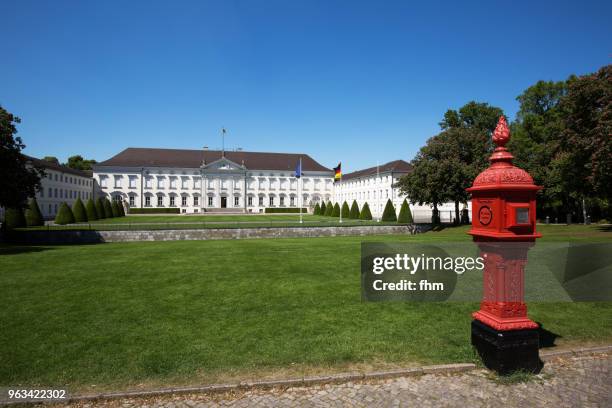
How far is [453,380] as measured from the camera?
465 centimetres

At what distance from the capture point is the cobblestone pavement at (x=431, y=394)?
162 inches

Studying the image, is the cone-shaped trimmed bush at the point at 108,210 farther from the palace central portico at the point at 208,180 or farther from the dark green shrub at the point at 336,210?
the dark green shrub at the point at 336,210

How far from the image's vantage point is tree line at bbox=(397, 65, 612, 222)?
22.0m

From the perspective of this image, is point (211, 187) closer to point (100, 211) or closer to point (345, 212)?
point (100, 211)

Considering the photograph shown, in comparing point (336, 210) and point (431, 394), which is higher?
point (336, 210)

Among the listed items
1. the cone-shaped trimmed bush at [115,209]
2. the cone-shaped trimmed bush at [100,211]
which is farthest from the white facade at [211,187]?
the cone-shaped trimmed bush at [100,211]

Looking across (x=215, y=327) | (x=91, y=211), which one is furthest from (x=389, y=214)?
(x=91, y=211)

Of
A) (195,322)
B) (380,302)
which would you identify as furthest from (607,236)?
(195,322)

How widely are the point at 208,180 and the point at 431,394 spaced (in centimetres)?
7881

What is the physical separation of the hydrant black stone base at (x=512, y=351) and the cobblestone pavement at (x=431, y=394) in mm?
172

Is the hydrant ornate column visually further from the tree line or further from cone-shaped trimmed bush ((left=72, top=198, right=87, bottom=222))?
cone-shaped trimmed bush ((left=72, top=198, right=87, bottom=222))

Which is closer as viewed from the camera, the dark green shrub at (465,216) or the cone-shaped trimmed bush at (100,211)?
the dark green shrub at (465,216)

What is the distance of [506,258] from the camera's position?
15.8 feet

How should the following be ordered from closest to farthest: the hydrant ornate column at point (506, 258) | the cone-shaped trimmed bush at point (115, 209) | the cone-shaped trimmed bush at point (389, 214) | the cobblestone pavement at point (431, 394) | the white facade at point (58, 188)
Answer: the cobblestone pavement at point (431, 394) < the hydrant ornate column at point (506, 258) < the cone-shaped trimmed bush at point (389, 214) < the white facade at point (58, 188) < the cone-shaped trimmed bush at point (115, 209)
